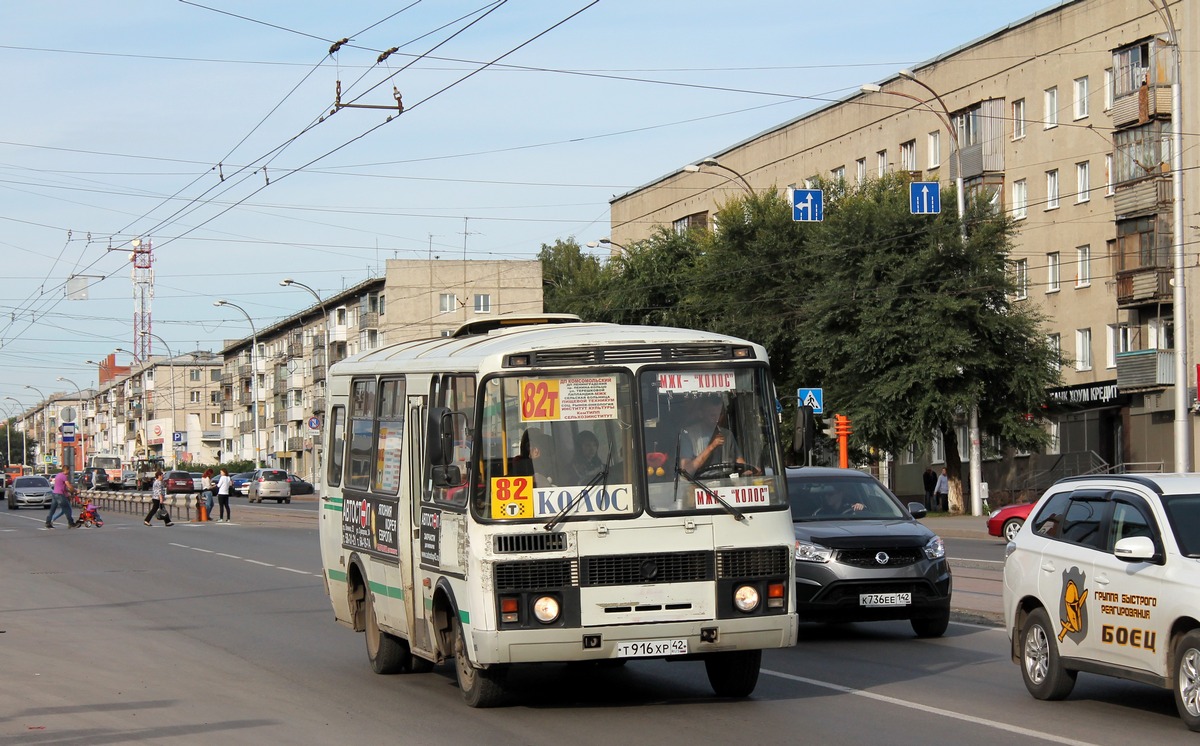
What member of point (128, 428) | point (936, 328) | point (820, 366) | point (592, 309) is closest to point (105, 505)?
point (592, 309)

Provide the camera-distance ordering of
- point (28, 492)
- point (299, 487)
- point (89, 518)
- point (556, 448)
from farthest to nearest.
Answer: point (299, 487) < point (28, 492) < point (89, 518) < point (556, 448)

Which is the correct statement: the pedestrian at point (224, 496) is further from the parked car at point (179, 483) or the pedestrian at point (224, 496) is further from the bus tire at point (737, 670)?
the bus tire at point (737, 670)

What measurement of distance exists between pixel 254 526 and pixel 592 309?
3267 cm

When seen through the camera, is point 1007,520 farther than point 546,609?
Yes

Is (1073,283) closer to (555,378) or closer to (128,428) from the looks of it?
(555,378)

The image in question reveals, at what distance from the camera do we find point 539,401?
10492 millimetres

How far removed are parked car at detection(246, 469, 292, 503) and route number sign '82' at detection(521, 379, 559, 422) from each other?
6639 centimetres

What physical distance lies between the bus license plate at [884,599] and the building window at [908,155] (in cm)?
4917

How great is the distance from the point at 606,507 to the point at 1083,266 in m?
45.0

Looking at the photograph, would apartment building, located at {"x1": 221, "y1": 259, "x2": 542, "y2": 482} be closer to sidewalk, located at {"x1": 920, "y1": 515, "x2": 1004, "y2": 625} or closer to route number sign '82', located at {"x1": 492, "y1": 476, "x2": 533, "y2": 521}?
sidewalk, located at {"x1": 920, "y1": 515, "x2": 1004, "y2": 625}

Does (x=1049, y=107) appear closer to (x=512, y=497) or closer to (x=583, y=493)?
(x=583, y=493)

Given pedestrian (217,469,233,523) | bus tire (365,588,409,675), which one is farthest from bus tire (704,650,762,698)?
pedestrian (217,469,233,523)

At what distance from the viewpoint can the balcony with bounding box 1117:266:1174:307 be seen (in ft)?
156

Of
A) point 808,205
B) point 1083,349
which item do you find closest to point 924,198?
point 808,205
